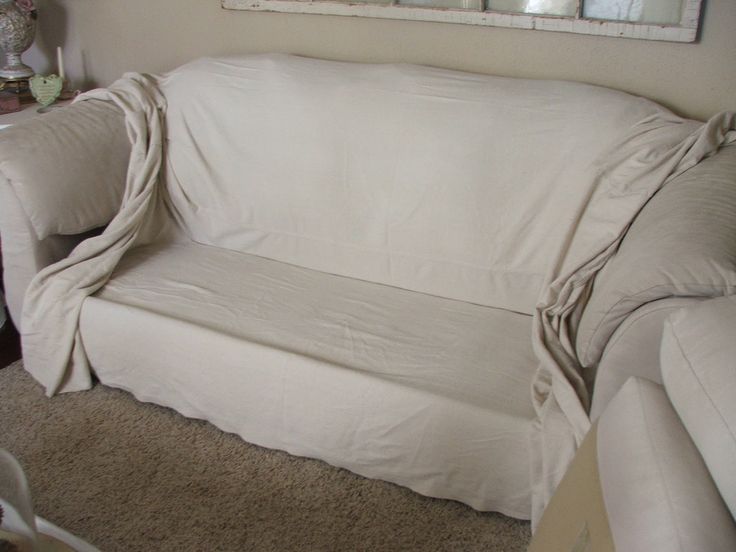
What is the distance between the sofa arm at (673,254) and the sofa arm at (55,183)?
1.41 metres

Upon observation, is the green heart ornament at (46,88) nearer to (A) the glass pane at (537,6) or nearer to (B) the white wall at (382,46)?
(B) the white wall at (382,46)

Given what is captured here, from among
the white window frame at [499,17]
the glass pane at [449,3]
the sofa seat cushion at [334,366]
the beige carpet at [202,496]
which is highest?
the glass pane at [449,3]

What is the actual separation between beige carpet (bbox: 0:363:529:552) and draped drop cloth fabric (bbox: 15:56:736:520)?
0.59 feet

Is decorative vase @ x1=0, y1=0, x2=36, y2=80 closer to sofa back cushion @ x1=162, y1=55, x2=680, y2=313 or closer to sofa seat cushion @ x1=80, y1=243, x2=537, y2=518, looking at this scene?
sofa back cushion @ x1=162, y1=55, x2=680, y2=313

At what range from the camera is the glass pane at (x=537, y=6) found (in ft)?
6.10

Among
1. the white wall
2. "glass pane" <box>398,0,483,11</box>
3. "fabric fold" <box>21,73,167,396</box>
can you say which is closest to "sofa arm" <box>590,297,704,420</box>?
the white wall

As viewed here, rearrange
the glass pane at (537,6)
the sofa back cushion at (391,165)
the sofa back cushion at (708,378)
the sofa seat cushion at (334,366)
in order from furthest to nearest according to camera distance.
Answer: the glass pane at (537,6), the sofa back cushion at (391,165), the sofa seat cushion at (334,366), the sofa back cushion at (708,378)

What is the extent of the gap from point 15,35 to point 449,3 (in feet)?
5.12

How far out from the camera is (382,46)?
2133mm

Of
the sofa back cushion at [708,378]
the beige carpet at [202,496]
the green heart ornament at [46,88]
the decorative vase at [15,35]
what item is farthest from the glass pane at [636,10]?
the decorative vase at [15,35]

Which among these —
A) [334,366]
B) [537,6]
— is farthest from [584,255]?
[537,6]

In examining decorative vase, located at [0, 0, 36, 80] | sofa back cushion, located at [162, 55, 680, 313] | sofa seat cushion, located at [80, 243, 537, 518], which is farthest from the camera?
decorative vase, located at [0, 0, 36, 80]

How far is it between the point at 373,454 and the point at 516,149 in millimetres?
824

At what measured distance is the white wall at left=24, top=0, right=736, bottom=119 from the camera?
1794mm
